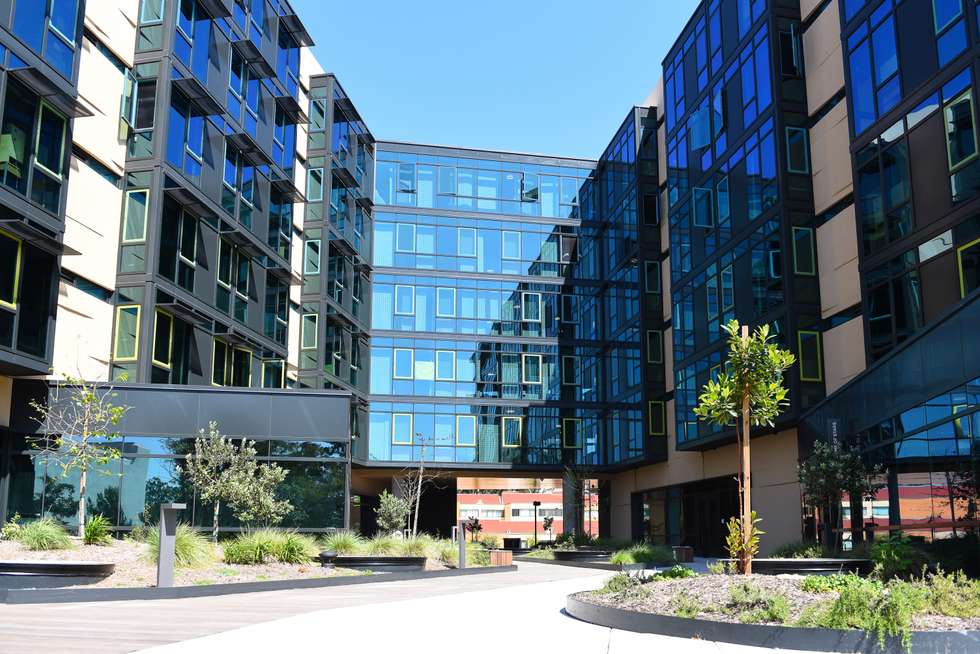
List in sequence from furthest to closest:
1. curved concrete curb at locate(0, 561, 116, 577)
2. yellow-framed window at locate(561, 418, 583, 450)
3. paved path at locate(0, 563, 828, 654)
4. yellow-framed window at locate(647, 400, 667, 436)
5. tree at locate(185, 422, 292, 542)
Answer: yellow-framed window at locate(561, 418, 583, 450), yellow-framed window at locate(647, 400, 667, 436), tree at locate(185, 422, 292, 542), curved concrete curb at locate(0, 561, 116, 577), paved path at locate(0, 563, 828, 654)

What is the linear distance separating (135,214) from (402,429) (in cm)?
2210

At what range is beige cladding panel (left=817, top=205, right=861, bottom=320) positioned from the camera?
90.8ft

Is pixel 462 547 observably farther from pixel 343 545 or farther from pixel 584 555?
pixel 584 555

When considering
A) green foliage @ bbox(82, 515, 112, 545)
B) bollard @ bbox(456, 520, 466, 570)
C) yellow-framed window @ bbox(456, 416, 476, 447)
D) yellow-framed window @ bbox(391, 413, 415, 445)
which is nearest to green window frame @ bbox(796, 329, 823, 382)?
bollard @ bbox(456, 520, 466, 570)

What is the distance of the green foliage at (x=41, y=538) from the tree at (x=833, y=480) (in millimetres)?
17625

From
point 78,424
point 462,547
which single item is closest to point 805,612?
point 462,547

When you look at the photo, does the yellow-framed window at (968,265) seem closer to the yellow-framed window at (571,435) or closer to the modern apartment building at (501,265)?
the modern apartment building at (501,265)

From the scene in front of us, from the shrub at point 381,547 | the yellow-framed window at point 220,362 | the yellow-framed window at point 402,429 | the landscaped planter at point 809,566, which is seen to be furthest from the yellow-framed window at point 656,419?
the landscaped planter at point 809,566

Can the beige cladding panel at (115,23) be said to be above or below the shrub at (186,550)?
above

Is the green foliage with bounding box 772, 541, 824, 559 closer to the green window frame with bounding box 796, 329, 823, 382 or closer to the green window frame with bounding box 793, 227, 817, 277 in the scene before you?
the green window frame with bounding box 796, 329, 823, 382

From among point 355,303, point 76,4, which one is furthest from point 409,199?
point 76,4

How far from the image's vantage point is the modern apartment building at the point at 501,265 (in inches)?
876

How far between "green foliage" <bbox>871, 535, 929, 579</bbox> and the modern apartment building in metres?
0.80

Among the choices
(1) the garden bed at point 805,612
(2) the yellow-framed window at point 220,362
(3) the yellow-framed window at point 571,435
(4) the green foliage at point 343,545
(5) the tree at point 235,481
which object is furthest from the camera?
(3) the yellow-framed window at point 571,435
